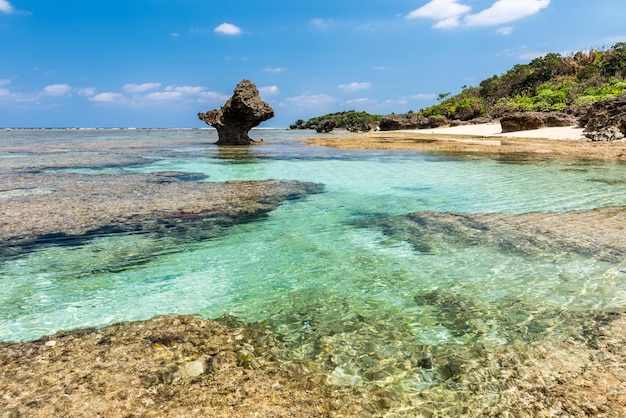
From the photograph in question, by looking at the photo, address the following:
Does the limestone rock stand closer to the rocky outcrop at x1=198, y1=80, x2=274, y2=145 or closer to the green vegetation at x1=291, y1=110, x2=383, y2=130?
the rocky outcrop at x1=198, y1=80, x2=274, y2=145

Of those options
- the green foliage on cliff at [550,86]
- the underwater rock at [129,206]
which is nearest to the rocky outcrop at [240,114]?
the underwater rock at [129,206]

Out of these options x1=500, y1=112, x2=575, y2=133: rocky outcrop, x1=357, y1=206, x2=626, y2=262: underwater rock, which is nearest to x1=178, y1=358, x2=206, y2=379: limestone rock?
x1=357, y1=206, x2=626, y2=262: underwater rock

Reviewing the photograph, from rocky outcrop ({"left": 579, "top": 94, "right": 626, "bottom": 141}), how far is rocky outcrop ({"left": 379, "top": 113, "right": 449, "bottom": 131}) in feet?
109

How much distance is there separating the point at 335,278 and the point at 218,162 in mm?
16461

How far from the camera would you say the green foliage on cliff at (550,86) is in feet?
155

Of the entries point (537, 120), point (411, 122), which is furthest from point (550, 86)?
point (537, 120)

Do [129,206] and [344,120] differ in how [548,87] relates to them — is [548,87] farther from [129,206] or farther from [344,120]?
[129,206]

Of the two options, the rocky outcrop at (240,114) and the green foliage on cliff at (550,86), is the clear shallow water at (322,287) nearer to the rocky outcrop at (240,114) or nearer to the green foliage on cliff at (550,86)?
the rocky outcrop at (240,114)

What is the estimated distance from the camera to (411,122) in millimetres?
61969

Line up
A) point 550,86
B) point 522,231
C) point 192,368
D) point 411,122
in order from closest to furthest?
1. point 192,368
2. point 522,231
3. point 550,86
4. point 411,122

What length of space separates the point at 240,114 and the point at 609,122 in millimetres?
26217

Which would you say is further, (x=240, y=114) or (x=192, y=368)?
(x=240, y=114)

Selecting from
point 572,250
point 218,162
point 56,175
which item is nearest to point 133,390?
point 572,250

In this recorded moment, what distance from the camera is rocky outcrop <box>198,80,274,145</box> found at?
31.9 meters
